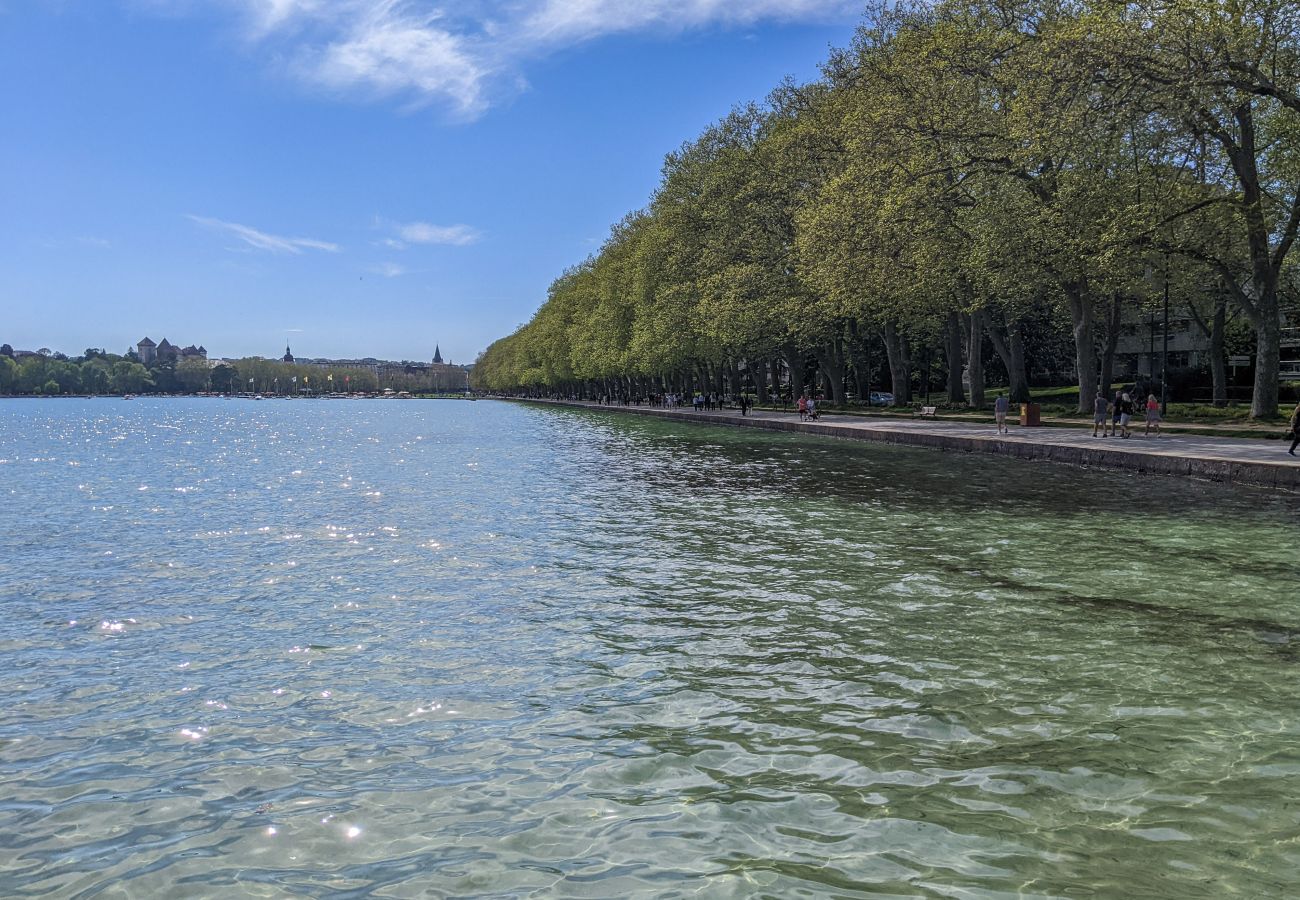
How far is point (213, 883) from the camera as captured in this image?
4812mm

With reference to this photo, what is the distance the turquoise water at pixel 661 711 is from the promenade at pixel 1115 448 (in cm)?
621

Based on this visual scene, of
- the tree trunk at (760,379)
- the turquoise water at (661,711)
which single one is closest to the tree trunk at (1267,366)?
the turquoise water at (661,711)

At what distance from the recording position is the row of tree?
97.3 feet

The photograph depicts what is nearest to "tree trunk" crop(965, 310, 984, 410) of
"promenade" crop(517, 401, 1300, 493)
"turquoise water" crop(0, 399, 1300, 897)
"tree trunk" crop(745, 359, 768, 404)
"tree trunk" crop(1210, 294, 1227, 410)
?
"promenade" crop(517, 401, 1300, 493)

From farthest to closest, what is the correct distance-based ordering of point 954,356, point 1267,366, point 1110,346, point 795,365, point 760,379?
point 760,379 → point 795,365 → point 954,356 → point 1110,346 → point 1267,366

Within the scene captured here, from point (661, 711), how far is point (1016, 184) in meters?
37.2

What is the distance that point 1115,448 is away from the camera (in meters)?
26.8

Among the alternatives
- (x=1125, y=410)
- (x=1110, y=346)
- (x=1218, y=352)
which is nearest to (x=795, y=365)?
(x=1110, y=346)

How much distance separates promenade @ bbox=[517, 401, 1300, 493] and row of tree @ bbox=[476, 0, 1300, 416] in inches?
218

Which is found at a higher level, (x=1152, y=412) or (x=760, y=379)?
(x=760, y=379)

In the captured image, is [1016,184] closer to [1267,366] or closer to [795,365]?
[1267,366]

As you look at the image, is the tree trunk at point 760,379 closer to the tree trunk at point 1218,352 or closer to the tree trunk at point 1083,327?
the tree trunk at point 1218,352

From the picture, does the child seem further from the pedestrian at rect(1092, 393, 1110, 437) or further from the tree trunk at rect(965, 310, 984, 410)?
the tree trunk at rect(965, 310, 984, 410)

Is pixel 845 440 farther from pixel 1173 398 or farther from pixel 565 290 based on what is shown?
pixel 565 290
